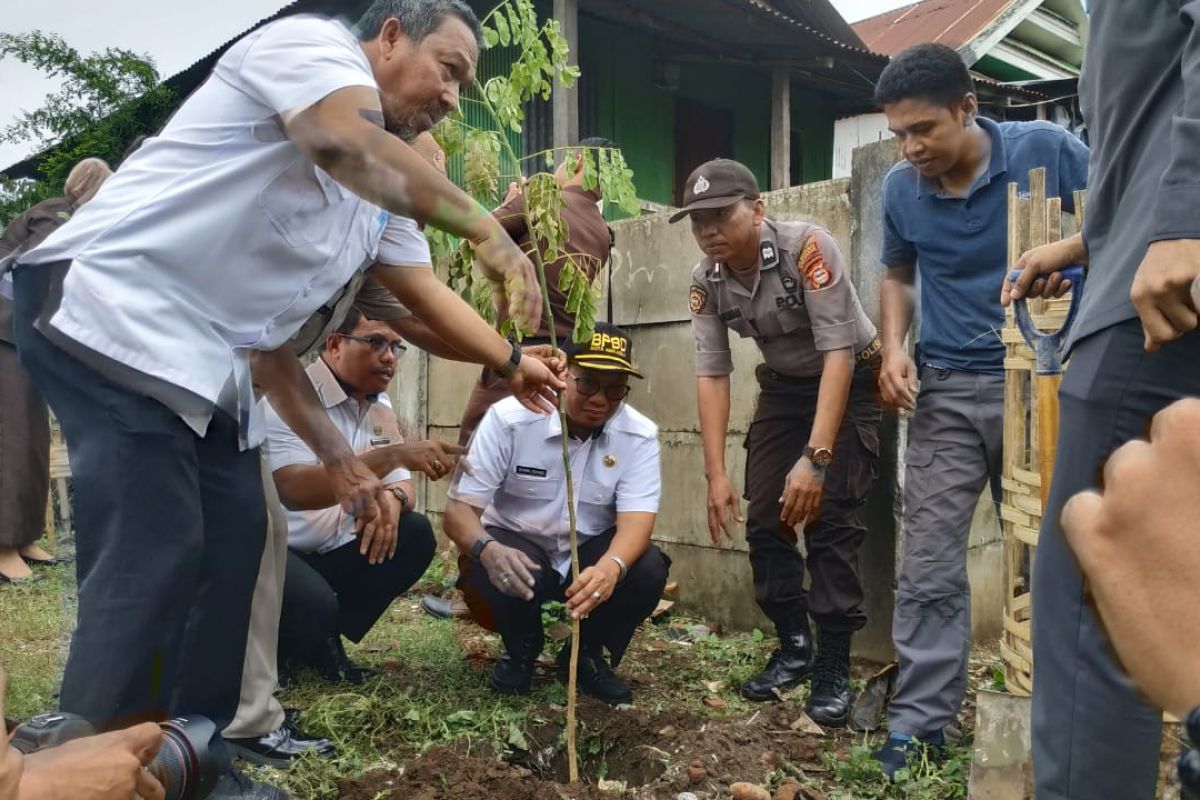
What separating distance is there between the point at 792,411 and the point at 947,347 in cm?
73

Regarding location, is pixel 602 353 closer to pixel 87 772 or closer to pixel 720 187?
pixel 720 187

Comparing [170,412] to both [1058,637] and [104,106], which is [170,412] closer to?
[104,106]

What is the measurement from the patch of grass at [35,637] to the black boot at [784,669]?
230 cm

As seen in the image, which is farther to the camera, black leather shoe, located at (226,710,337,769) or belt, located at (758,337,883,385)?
belt, located at (758,337,883,385)

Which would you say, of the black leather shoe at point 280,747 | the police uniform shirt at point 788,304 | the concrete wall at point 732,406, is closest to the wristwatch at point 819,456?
the police uniform shirt at point 788,304

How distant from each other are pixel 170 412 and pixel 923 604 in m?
2.27

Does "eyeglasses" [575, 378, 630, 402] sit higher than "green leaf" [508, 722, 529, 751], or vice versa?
"eyeglasses" [575, 378, 630, 402]

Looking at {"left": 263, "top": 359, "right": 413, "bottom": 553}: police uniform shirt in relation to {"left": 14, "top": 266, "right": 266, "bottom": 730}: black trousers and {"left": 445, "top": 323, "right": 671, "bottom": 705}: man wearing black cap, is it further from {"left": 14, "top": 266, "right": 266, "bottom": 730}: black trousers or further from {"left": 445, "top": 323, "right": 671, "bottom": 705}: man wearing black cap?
{"left": 14, "top": 266, "right": 266, "bottom": 730}: black trousers

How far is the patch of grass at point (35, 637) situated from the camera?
11.2 ft

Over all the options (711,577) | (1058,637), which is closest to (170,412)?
(1058,637)

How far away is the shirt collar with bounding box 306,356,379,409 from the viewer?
12.4ft

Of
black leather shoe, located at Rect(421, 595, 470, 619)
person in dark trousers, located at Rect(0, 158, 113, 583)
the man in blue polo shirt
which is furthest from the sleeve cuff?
person in dark trousers, located at Rect(0, 158, 113, 583)

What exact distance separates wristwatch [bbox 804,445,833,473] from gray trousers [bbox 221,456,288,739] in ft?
5.82

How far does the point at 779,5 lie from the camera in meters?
10.1
